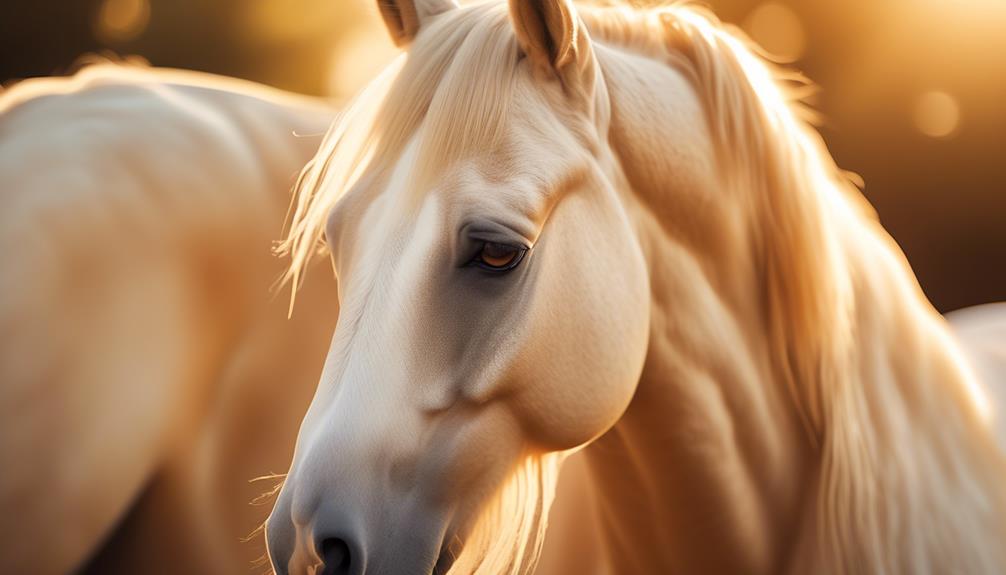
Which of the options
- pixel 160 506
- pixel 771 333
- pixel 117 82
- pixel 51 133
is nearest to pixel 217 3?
pixel 117 82

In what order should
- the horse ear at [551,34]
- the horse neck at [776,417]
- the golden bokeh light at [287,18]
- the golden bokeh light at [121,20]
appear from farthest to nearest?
the golden bokeh light at [287,18]
the golden bokeh light at [121,20]
the horse neck at [776,417]
the horse ear at [551,34]

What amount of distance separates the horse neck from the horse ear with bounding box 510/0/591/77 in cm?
8

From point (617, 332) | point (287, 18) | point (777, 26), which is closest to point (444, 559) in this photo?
point (617, 332)

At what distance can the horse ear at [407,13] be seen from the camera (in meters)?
0.92

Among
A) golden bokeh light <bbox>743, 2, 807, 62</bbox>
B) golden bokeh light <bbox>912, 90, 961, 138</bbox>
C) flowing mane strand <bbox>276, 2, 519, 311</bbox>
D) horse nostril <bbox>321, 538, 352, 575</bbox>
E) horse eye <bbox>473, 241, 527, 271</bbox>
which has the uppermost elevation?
flowing mane strand <bbox>276, 2, 519, 311</bbox>

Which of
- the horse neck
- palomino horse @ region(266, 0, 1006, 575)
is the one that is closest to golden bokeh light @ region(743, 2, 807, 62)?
palomino horse @ region(266, 0, 1006, 575)

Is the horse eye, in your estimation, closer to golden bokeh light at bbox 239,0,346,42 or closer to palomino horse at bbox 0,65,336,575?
palomino horse at bbox 0,65,336,575

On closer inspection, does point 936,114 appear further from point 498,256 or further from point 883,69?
point 498,256

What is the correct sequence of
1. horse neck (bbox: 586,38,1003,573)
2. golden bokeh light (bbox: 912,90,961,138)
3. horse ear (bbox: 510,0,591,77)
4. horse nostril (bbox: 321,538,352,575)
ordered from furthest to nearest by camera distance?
golden bokeh light (bbox: 912,90,961,138) → horse neck (bbox: 586,38,1003,573) → horse ear (bbox: 510,0,591,77) → horse nostril (bbox: 321,538,352,575)

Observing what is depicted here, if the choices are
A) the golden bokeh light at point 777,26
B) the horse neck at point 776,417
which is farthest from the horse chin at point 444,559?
the golden bokeh light at point 777,26

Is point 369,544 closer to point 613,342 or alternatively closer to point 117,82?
point 613,342

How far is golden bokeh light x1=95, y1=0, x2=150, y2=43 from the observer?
113 inches

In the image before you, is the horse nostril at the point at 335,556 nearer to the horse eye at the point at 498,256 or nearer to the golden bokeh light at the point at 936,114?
the horse eye at the point at 498,256

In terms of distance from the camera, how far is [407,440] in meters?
0.70
